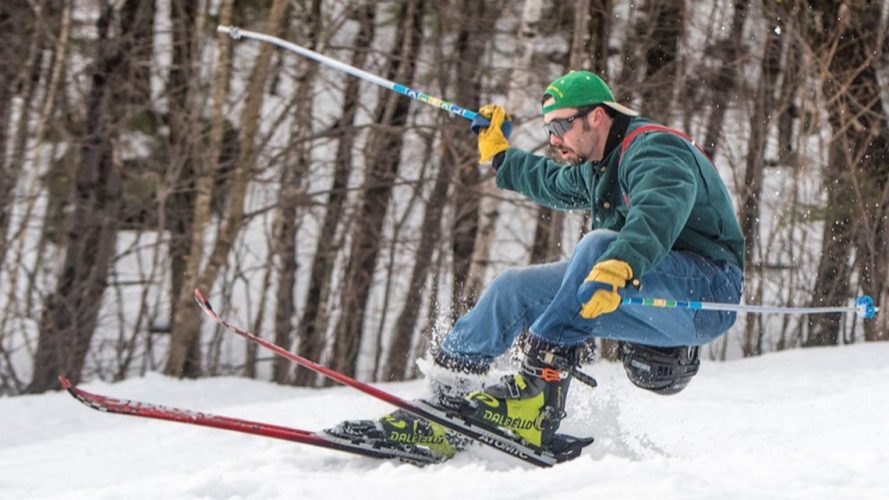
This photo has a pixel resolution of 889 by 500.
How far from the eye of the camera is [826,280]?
9977 millimetres

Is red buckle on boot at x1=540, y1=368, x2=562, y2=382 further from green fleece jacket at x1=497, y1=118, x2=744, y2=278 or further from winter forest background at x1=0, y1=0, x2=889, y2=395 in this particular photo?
winter forest background at x1=0, y1=0, x2=889, y2=395

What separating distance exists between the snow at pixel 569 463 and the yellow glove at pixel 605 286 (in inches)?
18.8

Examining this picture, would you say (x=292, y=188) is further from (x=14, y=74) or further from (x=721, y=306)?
(x=721, y=306)

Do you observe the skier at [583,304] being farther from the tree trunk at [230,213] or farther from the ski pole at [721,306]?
the tree trunk at [230,213]

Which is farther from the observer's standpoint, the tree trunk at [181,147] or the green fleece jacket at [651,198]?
the tree trunk at [181,147]

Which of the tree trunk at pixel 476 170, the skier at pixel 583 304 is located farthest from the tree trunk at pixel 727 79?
the skier at pixel 583 304

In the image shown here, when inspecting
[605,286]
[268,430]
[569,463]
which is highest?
[605,286]

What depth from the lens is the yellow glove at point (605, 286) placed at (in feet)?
11.6

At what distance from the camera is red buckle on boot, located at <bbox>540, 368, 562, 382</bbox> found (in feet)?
13.4

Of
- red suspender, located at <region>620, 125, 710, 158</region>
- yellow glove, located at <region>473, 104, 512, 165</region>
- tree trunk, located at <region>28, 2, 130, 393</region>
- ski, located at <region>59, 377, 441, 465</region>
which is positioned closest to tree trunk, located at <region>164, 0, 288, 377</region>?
tree trunk, located at <region>28, 2, 130, 393</region>

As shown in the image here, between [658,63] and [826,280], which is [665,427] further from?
[658,63]

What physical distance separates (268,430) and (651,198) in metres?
1.62

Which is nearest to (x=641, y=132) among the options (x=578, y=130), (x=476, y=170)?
(x=578, y=130)

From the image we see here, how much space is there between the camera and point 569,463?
11.7 ft
